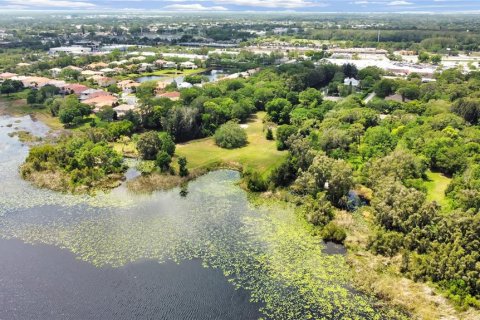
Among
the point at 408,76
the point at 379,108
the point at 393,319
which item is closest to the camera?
the point at 393,319

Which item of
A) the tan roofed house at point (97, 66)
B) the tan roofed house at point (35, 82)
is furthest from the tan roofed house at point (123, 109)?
the tan roofed house at point (97, 66)

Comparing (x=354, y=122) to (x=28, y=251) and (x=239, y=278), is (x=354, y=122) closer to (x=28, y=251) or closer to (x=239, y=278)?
(x=239, y=278)

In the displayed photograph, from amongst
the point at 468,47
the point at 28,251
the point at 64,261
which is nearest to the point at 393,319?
the point at 64,261

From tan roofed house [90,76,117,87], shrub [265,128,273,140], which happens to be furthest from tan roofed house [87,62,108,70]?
shrub [265,128,273,140]

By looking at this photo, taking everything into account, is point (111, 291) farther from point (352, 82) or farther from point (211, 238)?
point (352, 82)

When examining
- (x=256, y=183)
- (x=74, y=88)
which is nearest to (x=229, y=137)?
(x=256, y=183)

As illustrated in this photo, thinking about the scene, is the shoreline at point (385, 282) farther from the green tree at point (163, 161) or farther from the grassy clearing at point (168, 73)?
Result: the grassy clearing at point (168, 73)
